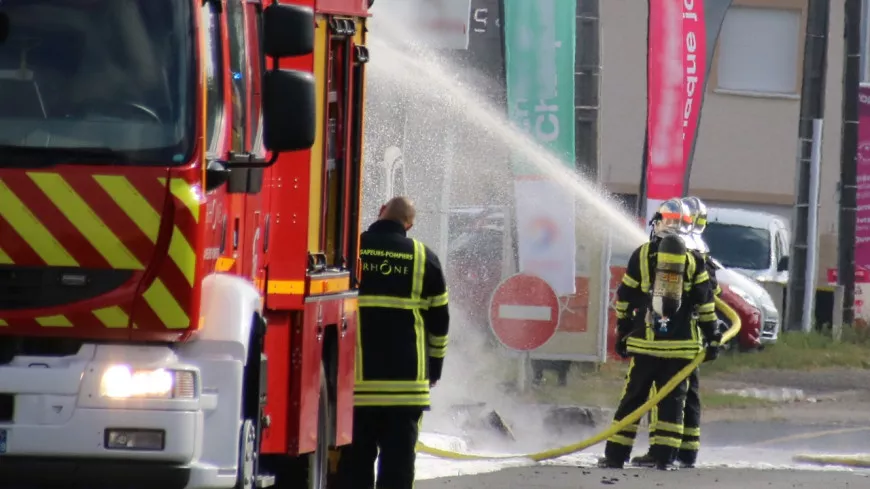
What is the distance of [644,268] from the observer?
13.7 m

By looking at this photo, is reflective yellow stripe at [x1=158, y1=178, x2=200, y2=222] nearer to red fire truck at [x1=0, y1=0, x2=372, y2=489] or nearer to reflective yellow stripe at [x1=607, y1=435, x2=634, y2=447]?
red fire truck at [x1=0, y1=0, x2=372, y2=489]

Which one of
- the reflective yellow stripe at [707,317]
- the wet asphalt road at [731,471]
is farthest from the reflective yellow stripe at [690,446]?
the reflective yellow stripe at [707,317]

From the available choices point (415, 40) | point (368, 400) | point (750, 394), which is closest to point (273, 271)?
point (368, 400)

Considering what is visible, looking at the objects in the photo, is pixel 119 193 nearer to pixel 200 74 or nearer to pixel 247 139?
pixel 200 74

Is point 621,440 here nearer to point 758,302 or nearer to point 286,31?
point 286,31

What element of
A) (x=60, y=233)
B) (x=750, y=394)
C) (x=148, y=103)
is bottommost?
(x=750, y=394)

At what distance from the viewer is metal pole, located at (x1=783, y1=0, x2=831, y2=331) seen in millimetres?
23906

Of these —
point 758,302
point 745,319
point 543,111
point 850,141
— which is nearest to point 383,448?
point 543,111

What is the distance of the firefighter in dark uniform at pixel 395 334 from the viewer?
33.4ft

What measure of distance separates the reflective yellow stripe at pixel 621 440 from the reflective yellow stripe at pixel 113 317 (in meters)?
7.04

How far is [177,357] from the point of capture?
22.8ft

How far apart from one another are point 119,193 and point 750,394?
13391mm

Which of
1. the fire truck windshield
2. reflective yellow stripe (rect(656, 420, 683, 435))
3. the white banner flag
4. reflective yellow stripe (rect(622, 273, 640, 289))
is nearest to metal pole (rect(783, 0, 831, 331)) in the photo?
the white banner flag

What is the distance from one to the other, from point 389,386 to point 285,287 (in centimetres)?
155
